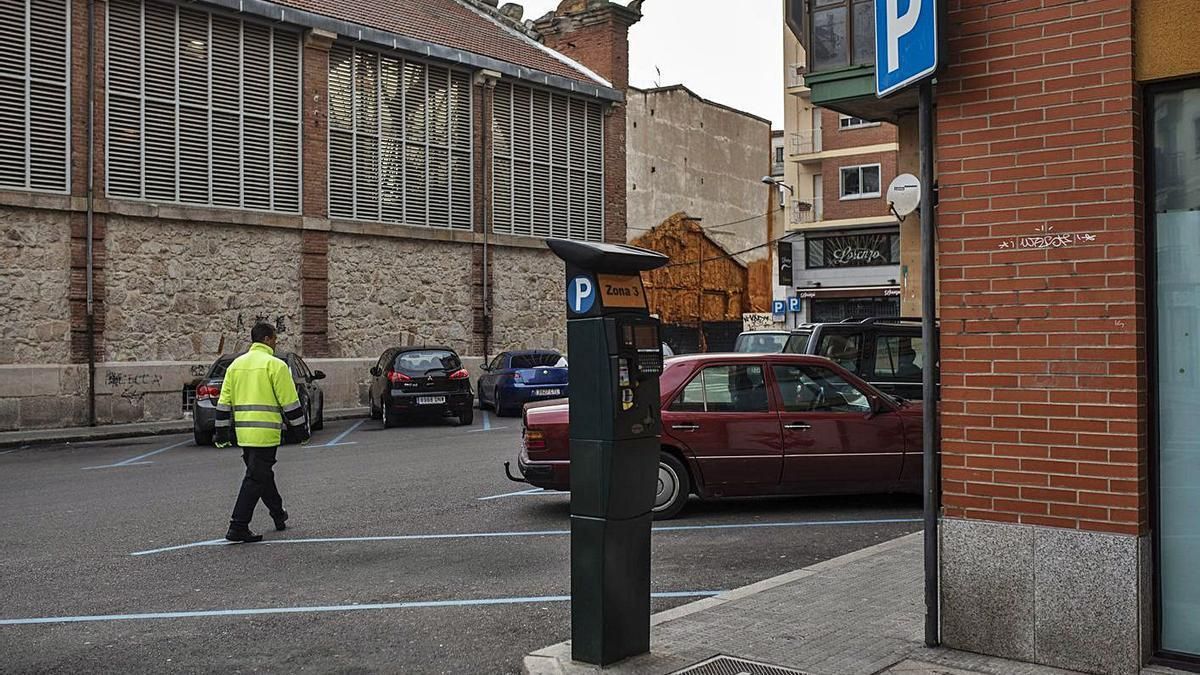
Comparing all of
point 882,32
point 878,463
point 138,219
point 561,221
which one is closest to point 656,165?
point 561,221

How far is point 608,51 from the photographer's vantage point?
3375cm

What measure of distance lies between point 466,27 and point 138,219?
1177 cm

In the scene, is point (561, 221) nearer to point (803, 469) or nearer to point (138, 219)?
point (138, 219)

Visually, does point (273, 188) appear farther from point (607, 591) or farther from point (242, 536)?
point (607, 591)

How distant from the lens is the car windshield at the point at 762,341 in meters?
21.2

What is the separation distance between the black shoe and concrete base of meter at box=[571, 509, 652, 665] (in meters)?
4.58

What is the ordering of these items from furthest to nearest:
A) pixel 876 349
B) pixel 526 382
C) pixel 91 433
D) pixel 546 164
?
pixel 546 164
pixel 526 382
pixel 91 433
pixel 876 349

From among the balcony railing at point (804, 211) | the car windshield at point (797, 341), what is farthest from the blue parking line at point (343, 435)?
the balcony railing at point (804, 211)

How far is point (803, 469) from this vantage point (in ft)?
32.3

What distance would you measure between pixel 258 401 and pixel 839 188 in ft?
118

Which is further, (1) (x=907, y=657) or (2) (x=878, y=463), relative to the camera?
(2) (x=878, y=463)

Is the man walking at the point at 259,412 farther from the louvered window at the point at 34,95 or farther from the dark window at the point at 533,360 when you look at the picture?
the dark window at the point at 533,360

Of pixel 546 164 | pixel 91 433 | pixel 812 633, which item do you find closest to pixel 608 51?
pixel 546 164

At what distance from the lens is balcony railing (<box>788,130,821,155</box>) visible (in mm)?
43875
